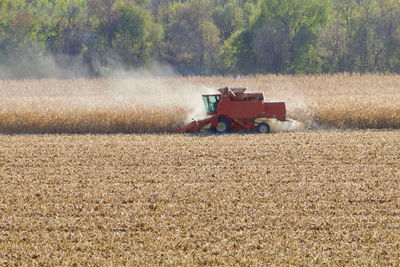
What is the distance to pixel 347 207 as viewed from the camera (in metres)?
9.06

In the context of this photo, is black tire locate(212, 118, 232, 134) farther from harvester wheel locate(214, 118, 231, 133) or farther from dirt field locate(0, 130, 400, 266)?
dirt field locate(0, 130, 400, 266)

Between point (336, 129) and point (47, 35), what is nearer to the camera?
point (336, 129)

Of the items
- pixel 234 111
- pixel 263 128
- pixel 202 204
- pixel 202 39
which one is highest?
pixel 202 39

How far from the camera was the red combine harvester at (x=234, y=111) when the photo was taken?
1677 centimetres

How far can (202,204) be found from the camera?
9258 millimetres

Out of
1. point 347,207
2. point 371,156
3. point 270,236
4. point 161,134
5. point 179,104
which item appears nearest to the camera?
point 270,236

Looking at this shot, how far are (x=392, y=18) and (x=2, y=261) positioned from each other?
5028cm

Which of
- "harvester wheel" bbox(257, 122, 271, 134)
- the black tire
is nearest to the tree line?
"harvester wheel" bbox(257, 122, 271, 134)

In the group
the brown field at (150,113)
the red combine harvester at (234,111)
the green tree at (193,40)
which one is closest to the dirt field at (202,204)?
the red combine harvester at (234,111)

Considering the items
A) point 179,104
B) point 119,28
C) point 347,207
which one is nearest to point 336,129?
point 179,104

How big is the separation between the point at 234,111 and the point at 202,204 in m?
7.90

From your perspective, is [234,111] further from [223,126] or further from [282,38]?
[282,38]

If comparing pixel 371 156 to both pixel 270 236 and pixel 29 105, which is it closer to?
pixel 270 236

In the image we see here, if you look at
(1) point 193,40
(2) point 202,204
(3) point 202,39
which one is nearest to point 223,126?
(2) point 202,204
